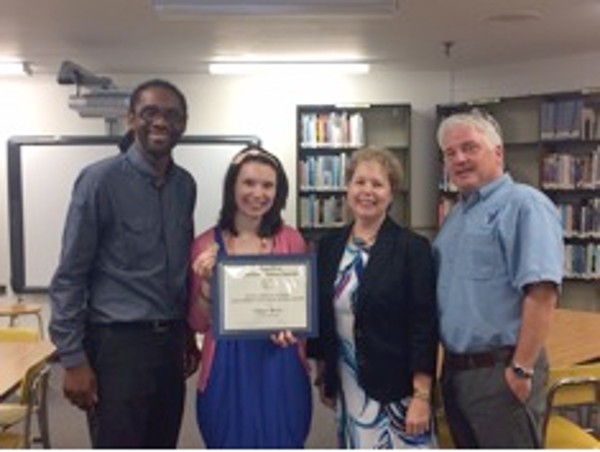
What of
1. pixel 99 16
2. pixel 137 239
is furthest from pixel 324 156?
pixel 137 239

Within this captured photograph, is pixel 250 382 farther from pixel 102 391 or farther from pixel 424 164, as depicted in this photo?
pixel 424 164

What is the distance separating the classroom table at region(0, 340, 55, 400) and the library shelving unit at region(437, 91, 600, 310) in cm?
449

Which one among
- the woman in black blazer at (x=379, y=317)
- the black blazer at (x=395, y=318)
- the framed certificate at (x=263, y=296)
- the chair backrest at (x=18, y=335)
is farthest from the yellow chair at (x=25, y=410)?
the black blazer at (x=395, y=318)

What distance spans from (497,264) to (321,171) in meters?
4.98

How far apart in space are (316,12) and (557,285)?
250 centimetres

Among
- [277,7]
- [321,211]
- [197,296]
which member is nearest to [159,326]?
[197,296]

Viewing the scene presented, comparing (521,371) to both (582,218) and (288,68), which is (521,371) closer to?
(582,218)

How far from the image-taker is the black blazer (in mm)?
2252

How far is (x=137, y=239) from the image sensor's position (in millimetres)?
2373

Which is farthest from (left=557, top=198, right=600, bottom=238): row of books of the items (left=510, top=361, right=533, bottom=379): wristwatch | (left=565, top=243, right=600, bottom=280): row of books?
(left=510, top=361, right=533, bottom=379): wristwatch

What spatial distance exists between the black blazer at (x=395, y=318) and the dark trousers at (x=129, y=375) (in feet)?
1.95

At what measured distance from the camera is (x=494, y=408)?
220 cm

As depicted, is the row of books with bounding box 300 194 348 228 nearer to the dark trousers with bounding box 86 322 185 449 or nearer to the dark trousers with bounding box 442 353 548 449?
the dark trousers with bounding box 86 322 185 449

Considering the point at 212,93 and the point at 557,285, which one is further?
the point at 212,93
